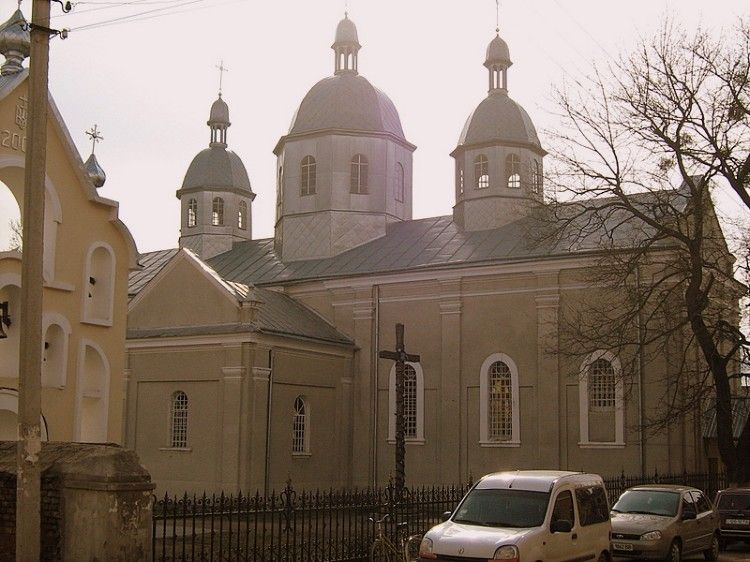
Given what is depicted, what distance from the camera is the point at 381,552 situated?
14430mm

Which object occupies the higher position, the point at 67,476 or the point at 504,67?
the point at 504,67

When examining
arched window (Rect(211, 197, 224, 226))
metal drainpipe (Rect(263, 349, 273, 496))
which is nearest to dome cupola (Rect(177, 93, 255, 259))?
arched window (Rect(211, 197, 224, 226))

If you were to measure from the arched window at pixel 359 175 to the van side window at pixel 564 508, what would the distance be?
84.0 feet

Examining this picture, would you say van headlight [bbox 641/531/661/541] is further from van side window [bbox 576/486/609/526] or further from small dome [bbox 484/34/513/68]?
small dome [bbox 484/34/513/68]

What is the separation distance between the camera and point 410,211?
131ft

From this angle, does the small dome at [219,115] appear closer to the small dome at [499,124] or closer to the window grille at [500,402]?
the small dome at [499,124]

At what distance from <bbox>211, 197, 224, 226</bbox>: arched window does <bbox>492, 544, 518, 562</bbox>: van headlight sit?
35.8 meters

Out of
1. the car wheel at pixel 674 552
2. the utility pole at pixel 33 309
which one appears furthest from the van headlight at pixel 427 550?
the car wheel at pixel 674 552

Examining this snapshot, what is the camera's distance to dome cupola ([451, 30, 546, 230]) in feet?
117

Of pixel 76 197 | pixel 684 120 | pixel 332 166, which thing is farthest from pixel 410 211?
pixel 76 197

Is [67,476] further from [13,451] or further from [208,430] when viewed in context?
[208,430]

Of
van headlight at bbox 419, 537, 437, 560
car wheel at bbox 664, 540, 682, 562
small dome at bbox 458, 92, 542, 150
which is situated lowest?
car wheel at bbox 664, 540, 682, 562

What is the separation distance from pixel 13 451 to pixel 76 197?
9038 millimetres

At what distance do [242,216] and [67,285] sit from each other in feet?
92.9
